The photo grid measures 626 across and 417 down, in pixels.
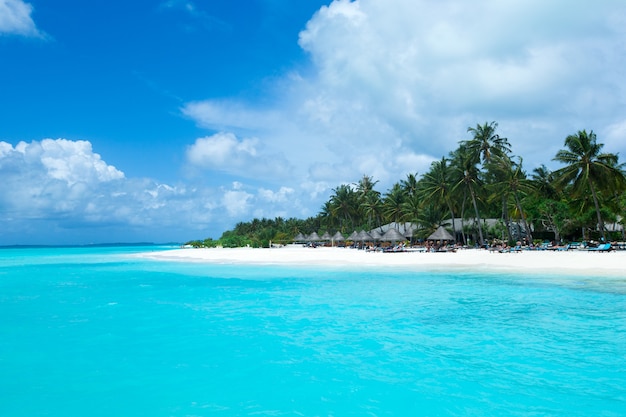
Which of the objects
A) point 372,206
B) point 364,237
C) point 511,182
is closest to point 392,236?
point 364,237

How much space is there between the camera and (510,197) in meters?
40.8

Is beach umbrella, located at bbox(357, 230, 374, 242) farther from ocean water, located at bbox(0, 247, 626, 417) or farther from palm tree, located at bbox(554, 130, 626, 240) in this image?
ocean water, located at bbox(0, 247, 626, 417)

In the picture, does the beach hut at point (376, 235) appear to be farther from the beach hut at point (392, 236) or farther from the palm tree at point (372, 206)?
the palm tree at point (372, 206)

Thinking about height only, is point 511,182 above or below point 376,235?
above

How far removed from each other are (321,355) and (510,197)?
3863 cm

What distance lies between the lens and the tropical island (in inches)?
1151

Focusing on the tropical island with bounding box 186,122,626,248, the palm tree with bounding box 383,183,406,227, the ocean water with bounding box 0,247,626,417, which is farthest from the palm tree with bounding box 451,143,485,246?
the ocean water with bounding box 0,247,626,417

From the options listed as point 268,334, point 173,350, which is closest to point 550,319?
point 268,334

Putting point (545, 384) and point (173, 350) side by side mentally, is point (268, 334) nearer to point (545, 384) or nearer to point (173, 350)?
point (173, 350)

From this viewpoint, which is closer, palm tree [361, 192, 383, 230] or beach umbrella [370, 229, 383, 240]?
beach umbrella [370, 229, 383, 240]

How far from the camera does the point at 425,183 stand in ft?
131

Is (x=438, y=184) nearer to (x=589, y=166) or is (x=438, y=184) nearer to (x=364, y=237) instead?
(x=364, y=237)

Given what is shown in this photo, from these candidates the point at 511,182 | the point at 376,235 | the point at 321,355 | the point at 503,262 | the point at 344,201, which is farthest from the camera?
the point at 344,201

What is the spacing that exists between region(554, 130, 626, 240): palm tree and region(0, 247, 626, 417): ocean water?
18.3 metres
